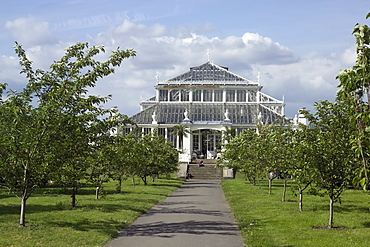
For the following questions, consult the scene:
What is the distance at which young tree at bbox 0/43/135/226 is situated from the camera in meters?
14.9

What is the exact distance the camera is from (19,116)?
1479cm

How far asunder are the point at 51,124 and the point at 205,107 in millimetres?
59729

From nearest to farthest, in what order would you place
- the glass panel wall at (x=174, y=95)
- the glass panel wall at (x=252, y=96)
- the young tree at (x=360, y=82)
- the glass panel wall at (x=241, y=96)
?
the young tree at (x=360, y=82) → the glass panel wall at (x=252, y=96) → the glass panel wall at (x=241, y=96) → the glass panel wall at (x=174, y=95)

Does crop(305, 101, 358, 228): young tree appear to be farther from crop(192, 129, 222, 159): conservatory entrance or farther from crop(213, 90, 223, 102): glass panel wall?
crop(213, 90, 223, 102): glass panel wall

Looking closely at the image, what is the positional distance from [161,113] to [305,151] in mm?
58227

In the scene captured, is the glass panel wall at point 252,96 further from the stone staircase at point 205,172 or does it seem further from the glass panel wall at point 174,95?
the stone staircase at point 205,172

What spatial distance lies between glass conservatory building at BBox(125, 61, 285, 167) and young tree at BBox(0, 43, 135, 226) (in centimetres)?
5233

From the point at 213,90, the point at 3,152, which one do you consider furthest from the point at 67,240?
the point at 213,90

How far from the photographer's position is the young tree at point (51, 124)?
14.9 metres

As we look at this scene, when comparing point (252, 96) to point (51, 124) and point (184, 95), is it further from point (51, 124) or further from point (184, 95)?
point (51, 124)

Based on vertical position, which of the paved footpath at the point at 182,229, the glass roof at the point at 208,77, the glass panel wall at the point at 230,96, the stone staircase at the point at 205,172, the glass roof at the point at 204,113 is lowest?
the paved footpath at the point at 182,229

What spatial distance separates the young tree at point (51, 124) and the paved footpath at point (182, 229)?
2924 millimetres

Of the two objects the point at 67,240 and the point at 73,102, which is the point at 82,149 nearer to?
the point at 73,102

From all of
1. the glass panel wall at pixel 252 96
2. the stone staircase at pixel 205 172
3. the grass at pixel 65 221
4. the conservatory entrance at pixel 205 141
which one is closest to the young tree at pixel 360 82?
the grass at pixel 65 221
